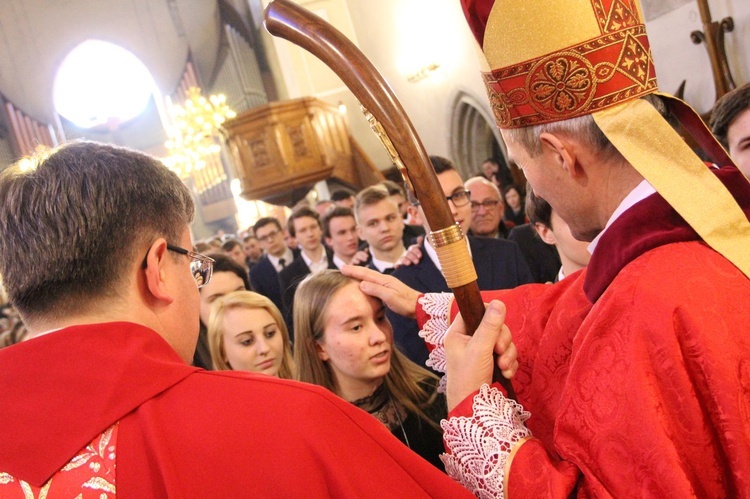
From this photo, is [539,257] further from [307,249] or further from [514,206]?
[514,206]

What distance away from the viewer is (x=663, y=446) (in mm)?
1291

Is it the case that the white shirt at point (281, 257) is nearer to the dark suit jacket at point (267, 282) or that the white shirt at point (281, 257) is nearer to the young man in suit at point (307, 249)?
the dark suit jacket at point (267, 282)

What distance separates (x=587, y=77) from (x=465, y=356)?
647mm

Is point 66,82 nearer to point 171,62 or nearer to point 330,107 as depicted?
point 171,62

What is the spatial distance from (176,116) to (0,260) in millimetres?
14056

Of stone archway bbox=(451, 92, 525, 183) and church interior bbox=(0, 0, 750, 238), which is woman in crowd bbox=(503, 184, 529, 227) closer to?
church interior bbox=(0, 0, 750, 238)

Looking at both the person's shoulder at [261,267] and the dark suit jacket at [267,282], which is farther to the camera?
the person's shoulder at [261,267]

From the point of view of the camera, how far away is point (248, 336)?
3195 millimetres

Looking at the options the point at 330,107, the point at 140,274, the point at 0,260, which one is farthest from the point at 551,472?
the point at 330,107

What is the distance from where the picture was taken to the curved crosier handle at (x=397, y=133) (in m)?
1.65

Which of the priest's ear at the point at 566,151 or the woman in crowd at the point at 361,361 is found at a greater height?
the priest's ear at the point at 566,151

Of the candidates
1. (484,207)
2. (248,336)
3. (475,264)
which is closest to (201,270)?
(248,336)

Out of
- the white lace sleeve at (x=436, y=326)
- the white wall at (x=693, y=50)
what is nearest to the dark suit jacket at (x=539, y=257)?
the white wall at (x=693, y=50)

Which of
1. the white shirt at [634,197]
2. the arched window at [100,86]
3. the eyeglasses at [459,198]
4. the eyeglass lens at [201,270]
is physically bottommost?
the eyeglasses at [459,198]
